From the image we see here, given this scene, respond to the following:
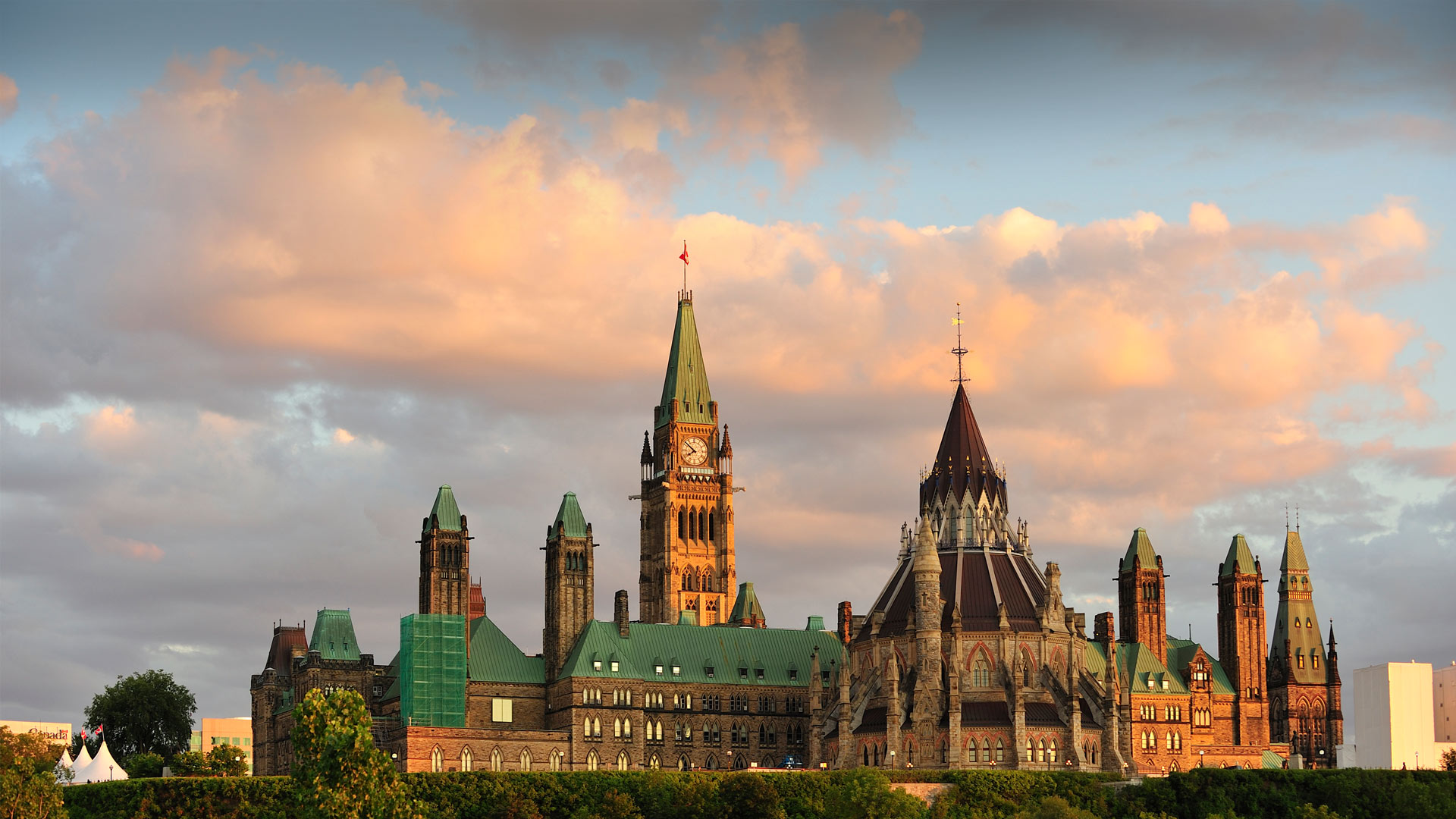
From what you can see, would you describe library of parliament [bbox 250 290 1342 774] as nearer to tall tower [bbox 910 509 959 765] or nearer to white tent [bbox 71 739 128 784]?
tall tower [bbox 910 509 959 765]

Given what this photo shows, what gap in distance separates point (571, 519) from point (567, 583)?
5.87 metres

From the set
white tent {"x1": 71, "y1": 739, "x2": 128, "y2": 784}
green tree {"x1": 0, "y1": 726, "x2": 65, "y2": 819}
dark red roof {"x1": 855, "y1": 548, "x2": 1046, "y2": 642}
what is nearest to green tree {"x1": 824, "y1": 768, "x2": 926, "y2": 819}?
dark red roof {"x1": 855, "y1": 548, "x2": 1046, "y2": 642}

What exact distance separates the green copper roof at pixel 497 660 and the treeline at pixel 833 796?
26.4m

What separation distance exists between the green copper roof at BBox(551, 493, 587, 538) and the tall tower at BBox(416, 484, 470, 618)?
28.8ft

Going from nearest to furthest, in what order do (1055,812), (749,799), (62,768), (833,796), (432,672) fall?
1. (1055,812)
2. (749,799)
3. (833,796)
4. (432,672)
5. (62,768)

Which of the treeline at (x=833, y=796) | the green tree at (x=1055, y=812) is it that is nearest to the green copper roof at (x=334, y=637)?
the treeline at (x=833, y=796)

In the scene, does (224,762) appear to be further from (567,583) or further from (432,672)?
(567,583)

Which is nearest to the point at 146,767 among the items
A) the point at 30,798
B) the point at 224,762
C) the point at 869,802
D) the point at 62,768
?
the point at 62,768

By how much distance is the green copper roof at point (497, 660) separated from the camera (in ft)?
623

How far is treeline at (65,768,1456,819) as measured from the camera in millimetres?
153500

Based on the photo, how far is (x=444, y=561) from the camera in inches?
7362

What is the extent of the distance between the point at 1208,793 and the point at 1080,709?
1979 cm

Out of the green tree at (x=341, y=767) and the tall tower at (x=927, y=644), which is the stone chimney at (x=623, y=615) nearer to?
the tall tower at (x=927, y=644)

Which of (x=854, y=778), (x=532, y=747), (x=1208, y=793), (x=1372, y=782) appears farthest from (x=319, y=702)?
(x=1372, y=782)
